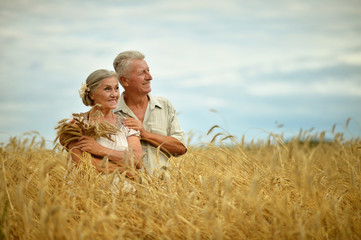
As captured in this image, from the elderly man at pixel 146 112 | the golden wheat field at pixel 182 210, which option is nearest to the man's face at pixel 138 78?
the elderly man at pixel 146 112

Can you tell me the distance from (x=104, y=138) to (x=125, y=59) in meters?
0.98

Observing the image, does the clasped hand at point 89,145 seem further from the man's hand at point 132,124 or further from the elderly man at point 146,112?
the elderly man at point 146,112

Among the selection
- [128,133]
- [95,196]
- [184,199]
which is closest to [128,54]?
[128,133]

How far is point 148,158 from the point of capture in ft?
13.0

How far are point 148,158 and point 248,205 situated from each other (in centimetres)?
146

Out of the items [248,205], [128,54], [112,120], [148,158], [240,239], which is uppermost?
[128,54]

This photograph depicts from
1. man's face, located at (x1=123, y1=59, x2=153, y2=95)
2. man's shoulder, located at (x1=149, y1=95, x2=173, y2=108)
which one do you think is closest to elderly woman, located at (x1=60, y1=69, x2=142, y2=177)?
man's face, located at (x1=123, y1=59, x2=153, y2=95)

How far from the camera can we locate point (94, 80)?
11.2 feet

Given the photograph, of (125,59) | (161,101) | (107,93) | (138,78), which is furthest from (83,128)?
(161,101)

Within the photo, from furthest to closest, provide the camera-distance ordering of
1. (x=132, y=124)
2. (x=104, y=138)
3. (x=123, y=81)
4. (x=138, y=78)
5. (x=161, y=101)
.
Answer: (x=161, y=101) → (x=123, y=81) → (x=138, y=78) → (x=132, y=124) → (x=104, y=138)

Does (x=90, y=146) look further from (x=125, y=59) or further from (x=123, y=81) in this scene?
(x=125, y=59)

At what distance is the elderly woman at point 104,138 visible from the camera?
10.9ft

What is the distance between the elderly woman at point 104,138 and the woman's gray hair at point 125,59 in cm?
52

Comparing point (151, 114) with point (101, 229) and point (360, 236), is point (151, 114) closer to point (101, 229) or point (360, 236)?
point (101, 229)
